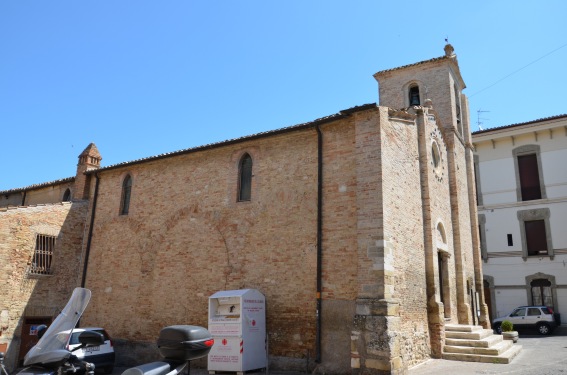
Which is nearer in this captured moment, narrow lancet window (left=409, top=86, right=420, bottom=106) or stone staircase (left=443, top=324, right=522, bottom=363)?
stone staircase (left=443, top=324, right=522, bottom=363)

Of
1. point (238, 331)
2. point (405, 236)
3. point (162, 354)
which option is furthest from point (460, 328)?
point (162, 354)

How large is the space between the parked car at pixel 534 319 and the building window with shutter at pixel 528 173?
241 inches

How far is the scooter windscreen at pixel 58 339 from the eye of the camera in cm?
465

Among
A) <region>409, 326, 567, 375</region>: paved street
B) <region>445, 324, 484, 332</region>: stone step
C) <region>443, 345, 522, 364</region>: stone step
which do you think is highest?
<region>445, 324, 484, 332</region>: stone step

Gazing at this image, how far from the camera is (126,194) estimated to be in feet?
53.4

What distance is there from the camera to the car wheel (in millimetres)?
20062

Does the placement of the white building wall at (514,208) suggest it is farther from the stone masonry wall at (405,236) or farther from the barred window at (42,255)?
the barred window at (42,255)

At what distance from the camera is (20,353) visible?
1384 centimetres

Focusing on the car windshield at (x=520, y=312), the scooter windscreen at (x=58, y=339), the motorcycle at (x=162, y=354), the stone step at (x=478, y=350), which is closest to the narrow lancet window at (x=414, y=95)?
the stone step at (x=478, y=350)

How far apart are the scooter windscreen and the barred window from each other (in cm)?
1099

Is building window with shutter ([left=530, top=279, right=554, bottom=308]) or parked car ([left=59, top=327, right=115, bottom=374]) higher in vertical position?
building window with shutter ([left=530, top=279, right=554, bottom=308])

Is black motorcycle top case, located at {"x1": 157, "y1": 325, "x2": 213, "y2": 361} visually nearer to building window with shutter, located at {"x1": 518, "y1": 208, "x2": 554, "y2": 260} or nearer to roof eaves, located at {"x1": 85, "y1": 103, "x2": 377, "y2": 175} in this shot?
roof eaves, located at {"x1": 85, "y1": 103, "x2": 377, "y2": 175}

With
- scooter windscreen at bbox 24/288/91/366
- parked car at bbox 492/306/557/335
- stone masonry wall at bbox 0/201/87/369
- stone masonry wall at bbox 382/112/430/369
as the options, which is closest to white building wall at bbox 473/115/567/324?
parked car at bbox 492/306/557/335

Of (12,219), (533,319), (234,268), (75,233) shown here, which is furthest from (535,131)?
(12,219)
